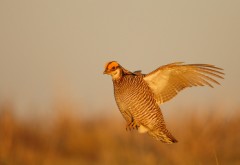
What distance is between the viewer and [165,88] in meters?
7.04

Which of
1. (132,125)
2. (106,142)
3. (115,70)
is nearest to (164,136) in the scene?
(132,125)

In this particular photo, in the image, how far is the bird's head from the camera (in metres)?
6.80

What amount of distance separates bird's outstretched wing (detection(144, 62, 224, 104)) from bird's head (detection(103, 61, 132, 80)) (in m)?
0.26

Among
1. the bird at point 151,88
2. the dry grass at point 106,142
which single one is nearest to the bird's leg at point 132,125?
the bird at point 151,88

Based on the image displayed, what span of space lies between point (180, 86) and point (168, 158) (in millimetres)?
3870

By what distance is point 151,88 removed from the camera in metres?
Result: 7.01

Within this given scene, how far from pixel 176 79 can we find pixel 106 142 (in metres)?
7.31

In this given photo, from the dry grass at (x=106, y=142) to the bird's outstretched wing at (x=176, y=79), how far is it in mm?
2540

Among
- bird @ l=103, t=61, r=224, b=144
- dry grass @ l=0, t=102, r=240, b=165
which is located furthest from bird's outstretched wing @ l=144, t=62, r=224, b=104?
dry grass @ l=0, t=102, r=240, b=165

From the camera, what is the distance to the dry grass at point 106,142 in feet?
35.3

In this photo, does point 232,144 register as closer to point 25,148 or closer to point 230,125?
point 230,125

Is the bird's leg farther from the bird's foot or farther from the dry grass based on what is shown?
the dry grass

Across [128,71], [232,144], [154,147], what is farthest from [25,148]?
[128,71]

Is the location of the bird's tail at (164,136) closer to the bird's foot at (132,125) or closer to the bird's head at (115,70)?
the bird's foot at (132,125)
